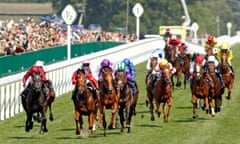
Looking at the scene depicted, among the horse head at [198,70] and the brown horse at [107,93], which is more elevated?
the horse head at [198,70]

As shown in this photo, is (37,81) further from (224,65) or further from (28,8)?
(28,8)

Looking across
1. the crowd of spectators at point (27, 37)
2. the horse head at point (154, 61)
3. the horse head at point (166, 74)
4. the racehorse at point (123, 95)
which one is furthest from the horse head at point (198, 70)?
the crowd of spectators at point (27, 37)

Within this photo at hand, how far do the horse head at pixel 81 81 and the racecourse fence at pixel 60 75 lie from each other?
5.31 metres

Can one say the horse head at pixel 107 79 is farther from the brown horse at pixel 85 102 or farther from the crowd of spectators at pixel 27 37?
the crowd of spectators at pixel 27 37

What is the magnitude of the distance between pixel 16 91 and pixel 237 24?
15967 centimetres

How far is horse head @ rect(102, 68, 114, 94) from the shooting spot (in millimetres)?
17422

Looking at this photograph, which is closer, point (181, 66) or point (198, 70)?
point (198, 70)

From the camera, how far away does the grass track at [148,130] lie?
17.4 meters

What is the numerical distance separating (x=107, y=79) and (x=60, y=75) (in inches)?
437

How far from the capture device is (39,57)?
113ft

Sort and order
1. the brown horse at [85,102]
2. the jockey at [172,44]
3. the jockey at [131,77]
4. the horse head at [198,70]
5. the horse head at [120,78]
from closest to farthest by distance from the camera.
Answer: the brown horse at [85,102] < the horse head at [120,78] < the jockey at [131,77] < the horse head at [198,70] < the jockey at [172,44]

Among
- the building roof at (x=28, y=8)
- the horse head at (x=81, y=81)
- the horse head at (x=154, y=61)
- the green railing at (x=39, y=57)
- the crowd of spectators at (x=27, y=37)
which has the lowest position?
the horse head at (x=81, y=81)

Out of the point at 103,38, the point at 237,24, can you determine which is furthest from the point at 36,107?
the point at 237,24

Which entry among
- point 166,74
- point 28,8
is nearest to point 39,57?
point 166,74
